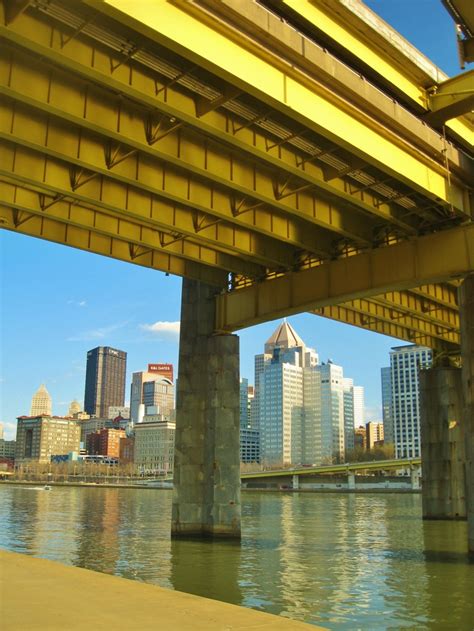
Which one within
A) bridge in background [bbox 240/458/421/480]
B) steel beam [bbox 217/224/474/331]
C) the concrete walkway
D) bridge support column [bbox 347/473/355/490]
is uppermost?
steel beam [bbox 217/224/474/331]

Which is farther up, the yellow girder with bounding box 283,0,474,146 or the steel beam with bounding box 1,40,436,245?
the yellow girder with bounding box 283,0,474,146

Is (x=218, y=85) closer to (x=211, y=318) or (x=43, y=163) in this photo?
(x=43, y=163)

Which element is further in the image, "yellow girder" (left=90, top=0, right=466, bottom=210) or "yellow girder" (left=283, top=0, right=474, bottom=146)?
"yellow girder" (left=283, top=0, right=474, bottom=146)

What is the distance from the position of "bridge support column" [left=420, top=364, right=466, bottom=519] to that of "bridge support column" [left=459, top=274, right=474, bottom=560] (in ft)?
80.7

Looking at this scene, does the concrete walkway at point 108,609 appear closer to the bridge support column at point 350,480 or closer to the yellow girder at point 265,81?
the yellow girder at point 265,81

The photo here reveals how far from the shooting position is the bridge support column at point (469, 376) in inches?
989

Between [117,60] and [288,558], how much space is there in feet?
60.0

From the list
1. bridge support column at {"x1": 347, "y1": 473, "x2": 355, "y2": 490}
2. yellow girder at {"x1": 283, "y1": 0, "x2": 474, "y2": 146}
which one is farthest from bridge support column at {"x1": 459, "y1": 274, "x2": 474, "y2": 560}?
bridge support column at {"x1": 347, "y1": 473, "x2": 355, "y2": 490}

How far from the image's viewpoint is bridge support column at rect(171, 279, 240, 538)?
32812 millimetres

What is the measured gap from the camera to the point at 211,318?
116 feet

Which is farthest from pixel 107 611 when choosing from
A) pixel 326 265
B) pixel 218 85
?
pixel 326 265

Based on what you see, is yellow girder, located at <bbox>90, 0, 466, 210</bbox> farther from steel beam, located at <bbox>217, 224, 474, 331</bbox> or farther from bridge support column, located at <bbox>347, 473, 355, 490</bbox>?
bridge support column, located at <bbox>347, 473, 355, 490</bbox>

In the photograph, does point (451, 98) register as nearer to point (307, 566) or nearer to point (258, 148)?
point (258, 148)

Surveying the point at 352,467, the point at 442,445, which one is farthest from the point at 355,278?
the point at 352,467
